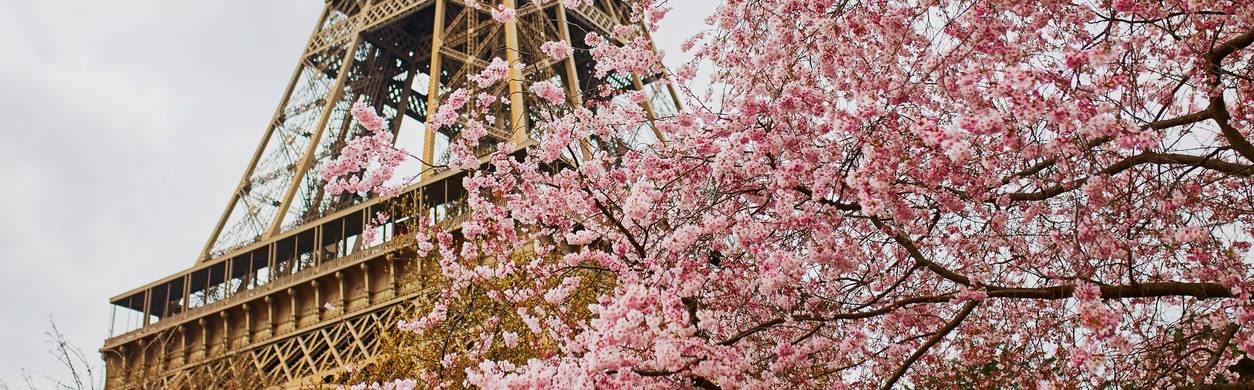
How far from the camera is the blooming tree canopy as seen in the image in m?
5.54

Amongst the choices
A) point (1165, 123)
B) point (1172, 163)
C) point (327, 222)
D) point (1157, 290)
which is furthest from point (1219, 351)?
point (327, 222)

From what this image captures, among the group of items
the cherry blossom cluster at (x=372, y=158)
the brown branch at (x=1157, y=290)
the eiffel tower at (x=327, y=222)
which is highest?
the eiffel tower at (x=327, y=222)

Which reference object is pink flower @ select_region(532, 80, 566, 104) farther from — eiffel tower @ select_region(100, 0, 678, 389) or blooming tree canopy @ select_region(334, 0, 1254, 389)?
eiffel tower @ select_region(100, 0, 678, 389)

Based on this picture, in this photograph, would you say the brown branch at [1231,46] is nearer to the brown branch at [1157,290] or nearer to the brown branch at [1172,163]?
the brown branch at [1172,163]

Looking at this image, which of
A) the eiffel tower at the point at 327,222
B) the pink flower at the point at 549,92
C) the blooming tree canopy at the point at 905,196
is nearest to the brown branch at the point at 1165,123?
the blooming tree canopy at the point at 905,196

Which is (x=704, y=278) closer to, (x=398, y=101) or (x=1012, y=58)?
(x=1012, y=58)

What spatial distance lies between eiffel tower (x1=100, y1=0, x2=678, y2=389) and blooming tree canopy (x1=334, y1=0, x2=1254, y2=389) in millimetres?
11502

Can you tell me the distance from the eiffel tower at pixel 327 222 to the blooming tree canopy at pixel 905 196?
37.7 ft

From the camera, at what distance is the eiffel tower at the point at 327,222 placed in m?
22.0

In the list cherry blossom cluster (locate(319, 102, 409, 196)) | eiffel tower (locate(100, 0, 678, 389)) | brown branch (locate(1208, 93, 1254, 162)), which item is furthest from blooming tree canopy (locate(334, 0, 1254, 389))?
eiffel tower (locate(100, 0, 678, 389))

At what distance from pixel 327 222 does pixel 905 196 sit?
65.0ft

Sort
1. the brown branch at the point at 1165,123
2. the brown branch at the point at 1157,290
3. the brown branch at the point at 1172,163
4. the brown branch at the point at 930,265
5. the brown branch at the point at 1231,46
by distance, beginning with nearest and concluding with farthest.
Result: the brown branch at the point at 1231,46
the brown branch at the point at 1165,123
the brown branch at the point at 1157,290
the brown branch at the point at 1172,163
the brown branch at the point at 930,265

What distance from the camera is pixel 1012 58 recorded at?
538cm

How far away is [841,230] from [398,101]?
25.6m
